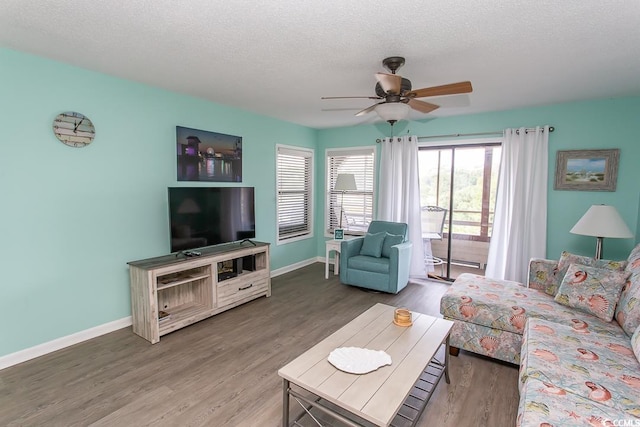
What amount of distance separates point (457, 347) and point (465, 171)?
2848 millimetres

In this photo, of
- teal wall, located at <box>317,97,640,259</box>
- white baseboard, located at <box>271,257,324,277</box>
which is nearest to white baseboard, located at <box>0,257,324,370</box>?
white baseboard, located at <box>271,257,324,277</box>

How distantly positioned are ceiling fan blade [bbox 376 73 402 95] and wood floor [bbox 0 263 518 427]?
223cm

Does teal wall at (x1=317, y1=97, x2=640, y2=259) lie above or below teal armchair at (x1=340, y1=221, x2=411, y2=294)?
above

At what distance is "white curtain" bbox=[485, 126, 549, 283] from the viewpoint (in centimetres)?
406

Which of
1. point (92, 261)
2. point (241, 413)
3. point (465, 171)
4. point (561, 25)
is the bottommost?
point (241, 413)

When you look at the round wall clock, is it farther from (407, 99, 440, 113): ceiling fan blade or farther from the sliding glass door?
the sliding glass door

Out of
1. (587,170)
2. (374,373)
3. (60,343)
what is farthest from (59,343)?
(587,170)

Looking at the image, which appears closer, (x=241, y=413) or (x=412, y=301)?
(x=241, y=413)

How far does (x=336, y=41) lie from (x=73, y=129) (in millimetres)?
2395

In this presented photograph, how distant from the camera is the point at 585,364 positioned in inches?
72.1

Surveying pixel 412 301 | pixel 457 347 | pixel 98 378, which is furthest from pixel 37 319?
pixel 412 301

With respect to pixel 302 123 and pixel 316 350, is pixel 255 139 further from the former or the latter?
pixel 316 350

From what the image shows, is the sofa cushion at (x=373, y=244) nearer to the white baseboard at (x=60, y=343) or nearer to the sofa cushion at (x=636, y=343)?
the sofa cushion at (x=636, y=343)

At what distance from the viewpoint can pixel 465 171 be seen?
4.79m
